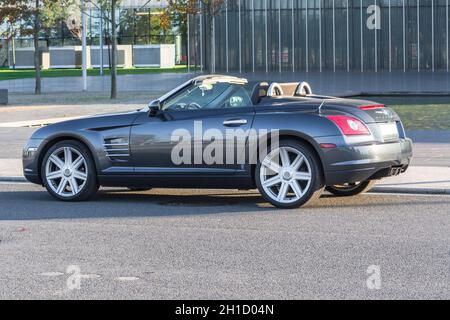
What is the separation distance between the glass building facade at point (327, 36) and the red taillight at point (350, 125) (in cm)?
4637

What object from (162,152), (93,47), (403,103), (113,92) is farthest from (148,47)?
(162,152)

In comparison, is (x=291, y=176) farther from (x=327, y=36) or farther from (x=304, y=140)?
(x=327, y=36)

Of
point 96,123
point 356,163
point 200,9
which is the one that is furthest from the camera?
point 200,9

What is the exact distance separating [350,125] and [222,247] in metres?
2.79

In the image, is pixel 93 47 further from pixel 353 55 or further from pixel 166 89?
pixel 166 89

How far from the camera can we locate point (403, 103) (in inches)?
1203

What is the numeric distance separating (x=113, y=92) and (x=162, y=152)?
2429cm

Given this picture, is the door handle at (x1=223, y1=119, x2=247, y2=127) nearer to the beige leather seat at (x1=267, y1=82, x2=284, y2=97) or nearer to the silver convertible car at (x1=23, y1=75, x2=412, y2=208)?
the silver convertible car at (x1=23, y1=75, x2=412, y2=208)

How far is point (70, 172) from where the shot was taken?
12156 mm

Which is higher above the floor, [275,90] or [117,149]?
[275,90]

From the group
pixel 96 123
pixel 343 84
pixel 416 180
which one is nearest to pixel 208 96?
pixel 96 123

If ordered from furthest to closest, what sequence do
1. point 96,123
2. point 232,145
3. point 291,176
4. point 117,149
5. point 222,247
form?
1. point 96,123
2. point 117,149
3. point 232,145
4. point 291,176
5. point 222,247

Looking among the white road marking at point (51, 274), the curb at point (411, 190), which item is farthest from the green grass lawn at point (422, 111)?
Answer: the white road marking at point (51, 274)

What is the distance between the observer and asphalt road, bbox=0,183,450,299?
7.30 metres
